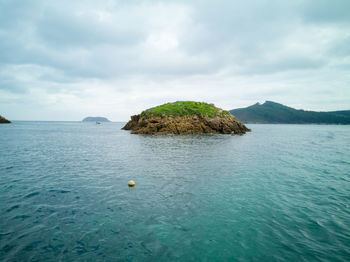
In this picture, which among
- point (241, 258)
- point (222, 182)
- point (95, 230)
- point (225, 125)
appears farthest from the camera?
point (225, 125)

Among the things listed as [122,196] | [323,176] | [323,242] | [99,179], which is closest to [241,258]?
[323,242]

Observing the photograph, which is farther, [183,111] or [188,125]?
[183,111]

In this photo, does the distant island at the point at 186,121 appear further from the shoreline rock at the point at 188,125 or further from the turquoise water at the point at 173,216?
the turquoise water at the point at 173,216

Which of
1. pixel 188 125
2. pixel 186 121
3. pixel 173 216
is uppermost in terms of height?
pixel 186 121

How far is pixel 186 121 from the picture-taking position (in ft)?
241

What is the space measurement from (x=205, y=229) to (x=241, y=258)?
2289 millimetres

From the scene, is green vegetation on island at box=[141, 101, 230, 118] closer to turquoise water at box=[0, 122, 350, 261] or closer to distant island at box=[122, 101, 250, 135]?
distant island at box=[122, 101, 250, 135]

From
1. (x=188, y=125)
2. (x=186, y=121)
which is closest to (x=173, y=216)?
(x=188, y=125)

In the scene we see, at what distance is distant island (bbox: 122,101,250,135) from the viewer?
6944cm

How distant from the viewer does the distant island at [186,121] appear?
6944cm

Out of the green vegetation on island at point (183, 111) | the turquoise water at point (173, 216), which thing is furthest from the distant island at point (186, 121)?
the turquoise water at point (173, 216)

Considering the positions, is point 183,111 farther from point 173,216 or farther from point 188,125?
point 173,216

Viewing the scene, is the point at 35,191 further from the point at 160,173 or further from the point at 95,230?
the point at 160,173

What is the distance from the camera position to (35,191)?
45.1ft
